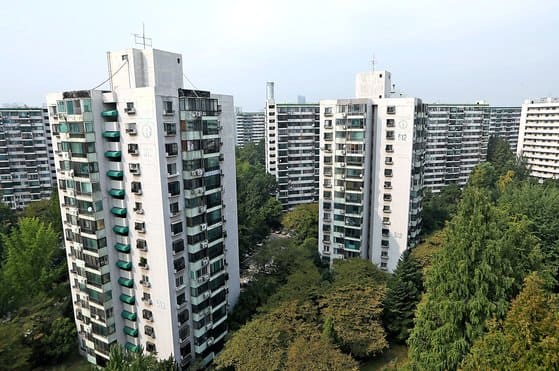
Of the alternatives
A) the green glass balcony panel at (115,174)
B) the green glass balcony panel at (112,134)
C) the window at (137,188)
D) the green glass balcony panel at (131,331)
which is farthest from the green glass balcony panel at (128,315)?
the green glass balcony panel at (112,134)

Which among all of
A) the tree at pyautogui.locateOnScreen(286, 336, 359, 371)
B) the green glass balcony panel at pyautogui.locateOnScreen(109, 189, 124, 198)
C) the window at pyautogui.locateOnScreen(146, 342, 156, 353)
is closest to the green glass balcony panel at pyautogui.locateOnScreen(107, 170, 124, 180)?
the green glass balcony panel at pyautogui.locateOnScreen(109, 189, 124, 198)

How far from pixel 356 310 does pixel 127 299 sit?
56.2 feet

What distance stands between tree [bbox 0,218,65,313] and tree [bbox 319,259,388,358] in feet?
80.1

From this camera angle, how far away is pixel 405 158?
115 feet

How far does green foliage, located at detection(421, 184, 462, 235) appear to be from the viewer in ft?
139

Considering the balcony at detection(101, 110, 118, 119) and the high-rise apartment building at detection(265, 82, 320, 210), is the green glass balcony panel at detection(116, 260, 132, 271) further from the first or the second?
the high-rise apartment building at detection(265, 82, 320, 210)

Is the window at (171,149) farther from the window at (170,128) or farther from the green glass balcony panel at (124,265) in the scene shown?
the green glass balcony panel at (124,265)

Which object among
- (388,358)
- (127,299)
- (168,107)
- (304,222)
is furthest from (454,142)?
(127,299)

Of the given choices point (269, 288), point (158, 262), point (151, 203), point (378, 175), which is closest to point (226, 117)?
point (151, 203)

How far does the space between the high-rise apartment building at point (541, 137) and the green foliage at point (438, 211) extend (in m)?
28.0

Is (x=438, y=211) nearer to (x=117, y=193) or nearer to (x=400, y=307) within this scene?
(x=400, y=307)

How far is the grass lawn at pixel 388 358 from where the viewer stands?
26234mm

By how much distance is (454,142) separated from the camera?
69688mm

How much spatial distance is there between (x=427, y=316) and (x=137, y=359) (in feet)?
55.2
